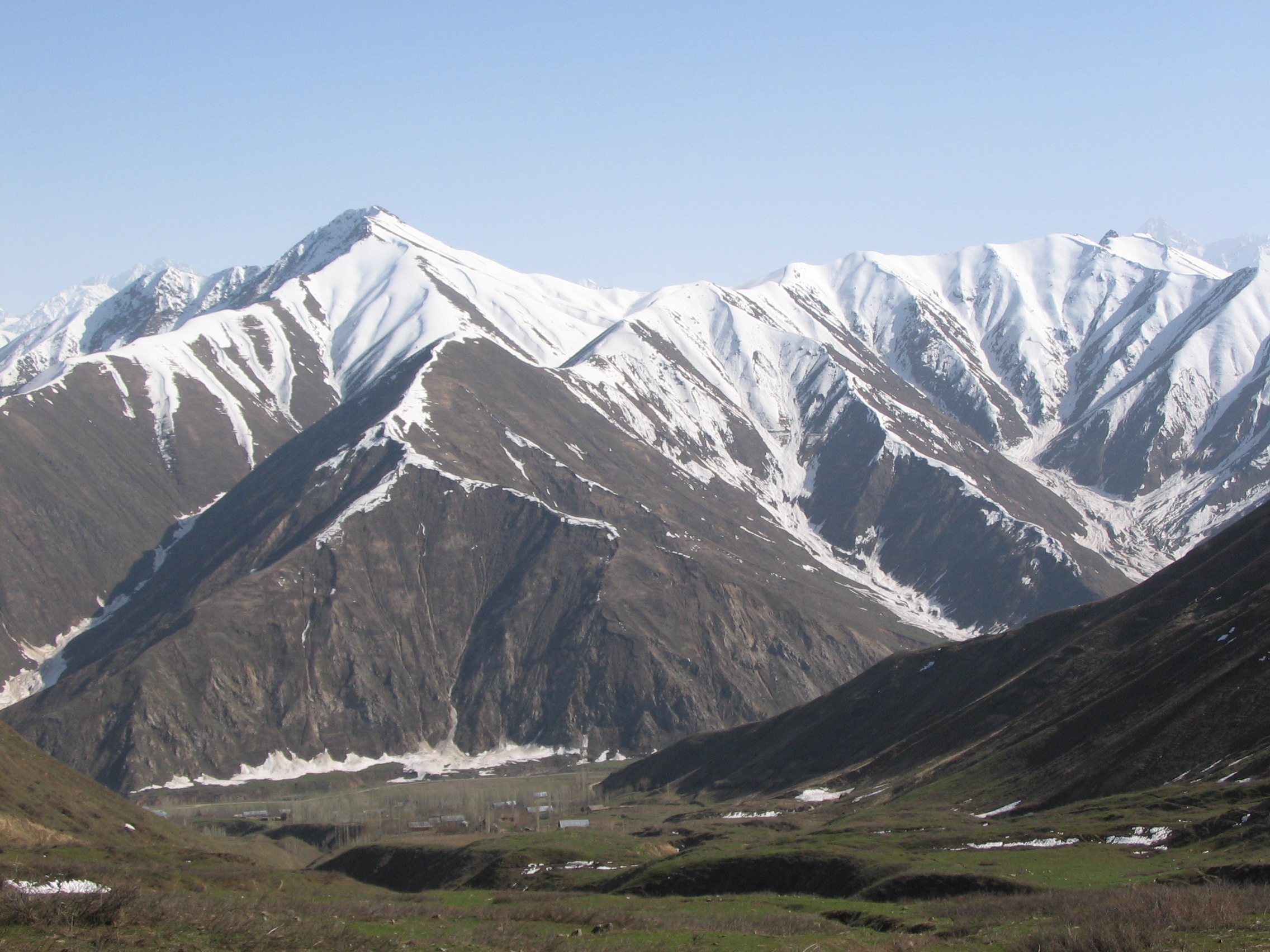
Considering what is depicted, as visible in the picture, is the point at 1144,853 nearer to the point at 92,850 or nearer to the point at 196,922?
the point at 196,922

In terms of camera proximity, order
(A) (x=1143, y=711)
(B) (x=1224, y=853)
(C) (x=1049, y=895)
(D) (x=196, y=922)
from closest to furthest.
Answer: (D) (x=196, y=922) → (C) (x=1049, y=895) → (B) (x=1224, y=853) → (A) (x=1143, y=711)

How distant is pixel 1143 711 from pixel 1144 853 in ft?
154

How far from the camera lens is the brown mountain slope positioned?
109m

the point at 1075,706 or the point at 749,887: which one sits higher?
the point at 749,887

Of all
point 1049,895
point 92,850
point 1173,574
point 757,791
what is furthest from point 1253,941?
point 757,791

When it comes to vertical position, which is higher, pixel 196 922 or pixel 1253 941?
pixel 196 922

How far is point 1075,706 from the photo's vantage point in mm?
132500

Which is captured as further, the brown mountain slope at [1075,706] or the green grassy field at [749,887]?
the brown mountain slope at [1075,706]

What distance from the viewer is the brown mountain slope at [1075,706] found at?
108625 millimetres

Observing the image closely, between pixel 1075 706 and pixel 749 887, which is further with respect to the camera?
pixel 1075 706

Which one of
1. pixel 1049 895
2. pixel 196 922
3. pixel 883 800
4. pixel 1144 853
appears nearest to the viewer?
pixel 196 922

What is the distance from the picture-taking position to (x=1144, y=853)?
75.2m

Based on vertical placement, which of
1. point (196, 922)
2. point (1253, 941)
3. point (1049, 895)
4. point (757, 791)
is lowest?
point (757, 791)

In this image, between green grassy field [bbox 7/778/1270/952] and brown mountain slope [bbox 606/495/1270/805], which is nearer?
green grassy field [bbox 7/778/1270/952]
